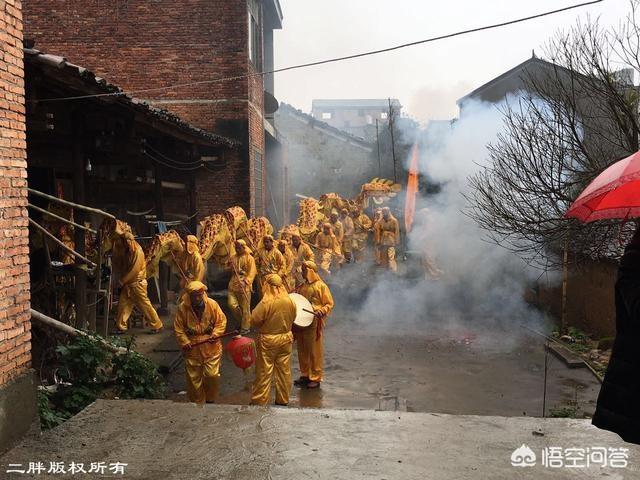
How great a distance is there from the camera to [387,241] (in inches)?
736

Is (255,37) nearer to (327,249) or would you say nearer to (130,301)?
(327,249)

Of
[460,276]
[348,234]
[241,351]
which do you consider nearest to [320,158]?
[348,234]

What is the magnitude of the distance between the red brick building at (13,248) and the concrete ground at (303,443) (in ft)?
1.14

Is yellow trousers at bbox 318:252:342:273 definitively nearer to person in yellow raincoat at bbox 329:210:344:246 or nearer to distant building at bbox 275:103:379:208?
person in yellow raincoat at bbox 329:210:344:246

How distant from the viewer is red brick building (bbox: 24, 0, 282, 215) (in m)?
16.5

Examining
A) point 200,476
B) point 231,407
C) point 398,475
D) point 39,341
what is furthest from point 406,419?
point 39,341

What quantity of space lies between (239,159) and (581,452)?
13.3 metres

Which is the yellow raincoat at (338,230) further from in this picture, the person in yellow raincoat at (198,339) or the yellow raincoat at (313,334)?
the person in yellow raincoat at (198,339)

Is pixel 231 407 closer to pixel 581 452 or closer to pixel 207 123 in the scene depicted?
pixel 581 452

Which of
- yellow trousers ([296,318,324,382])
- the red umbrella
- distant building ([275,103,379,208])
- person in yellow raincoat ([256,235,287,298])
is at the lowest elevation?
yellow trousers ([296,318,324,382])

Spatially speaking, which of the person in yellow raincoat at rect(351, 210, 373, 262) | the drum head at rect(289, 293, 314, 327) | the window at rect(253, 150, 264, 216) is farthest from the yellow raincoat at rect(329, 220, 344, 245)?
the drum head at rect(289, 293, 314, 327)

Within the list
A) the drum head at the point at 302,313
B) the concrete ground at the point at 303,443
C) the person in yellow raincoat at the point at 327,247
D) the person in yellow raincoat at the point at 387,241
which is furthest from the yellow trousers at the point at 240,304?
the person in yellow raincoat at the point at 387,241

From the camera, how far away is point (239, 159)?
54.7 feet

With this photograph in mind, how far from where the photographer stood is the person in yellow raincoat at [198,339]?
23.5ft
